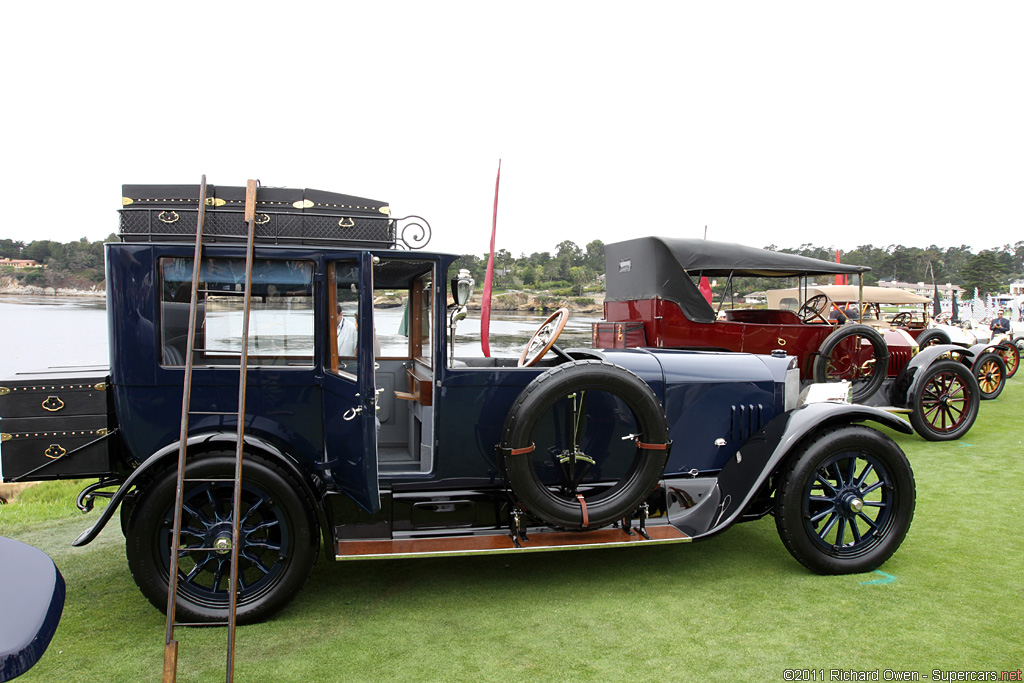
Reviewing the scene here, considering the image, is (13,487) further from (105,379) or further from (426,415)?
(426,415)

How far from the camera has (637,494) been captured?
12.2ft

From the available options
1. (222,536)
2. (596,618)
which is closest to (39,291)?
(222,536)

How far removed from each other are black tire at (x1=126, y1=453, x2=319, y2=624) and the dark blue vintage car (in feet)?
0.03

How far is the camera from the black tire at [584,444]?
3.53 m

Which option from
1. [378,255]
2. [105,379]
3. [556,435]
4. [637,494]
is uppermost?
[378,255]

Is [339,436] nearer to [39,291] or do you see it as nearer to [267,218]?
[267,218]

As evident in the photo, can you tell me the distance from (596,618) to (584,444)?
982 millimetres

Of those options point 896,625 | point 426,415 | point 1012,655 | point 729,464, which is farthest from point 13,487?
point 1012,655

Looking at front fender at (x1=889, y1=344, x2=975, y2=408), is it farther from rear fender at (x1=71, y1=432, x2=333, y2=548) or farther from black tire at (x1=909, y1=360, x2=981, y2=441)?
rear fender at (x1=71, y1=432, x2=333, y2=548)

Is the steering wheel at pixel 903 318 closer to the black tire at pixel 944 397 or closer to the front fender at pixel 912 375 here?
the front fender at pixel 912 375

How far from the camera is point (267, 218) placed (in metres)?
3.53

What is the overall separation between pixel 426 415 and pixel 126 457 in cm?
165

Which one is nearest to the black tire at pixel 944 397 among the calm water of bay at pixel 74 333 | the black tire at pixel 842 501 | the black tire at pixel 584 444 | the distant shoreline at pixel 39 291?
the calm water of bay at pixel 74 333

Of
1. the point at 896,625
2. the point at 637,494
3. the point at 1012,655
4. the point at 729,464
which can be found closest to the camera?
the point at 1012,655
